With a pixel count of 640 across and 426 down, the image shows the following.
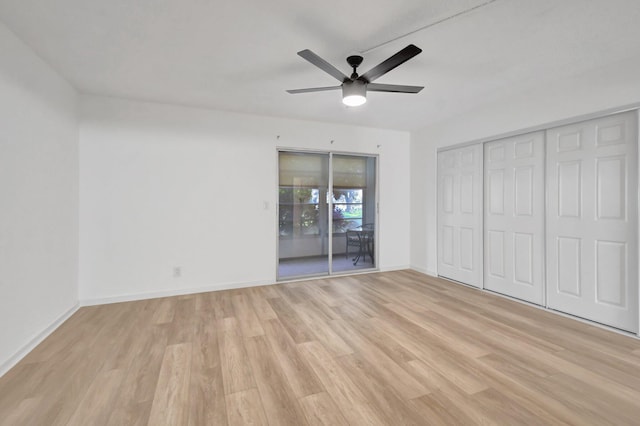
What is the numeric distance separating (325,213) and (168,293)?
2552 millimetres

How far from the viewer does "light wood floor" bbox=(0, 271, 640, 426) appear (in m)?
1.66

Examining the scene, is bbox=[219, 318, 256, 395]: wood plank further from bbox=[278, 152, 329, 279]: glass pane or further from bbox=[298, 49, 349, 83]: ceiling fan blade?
bbox=[298, 49, 349, 83]: ceiling fan blade

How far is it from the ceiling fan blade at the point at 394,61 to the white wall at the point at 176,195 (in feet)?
7.44

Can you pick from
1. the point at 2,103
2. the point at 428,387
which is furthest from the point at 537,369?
the point at 2,103

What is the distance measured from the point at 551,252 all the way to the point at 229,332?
11.9 ft

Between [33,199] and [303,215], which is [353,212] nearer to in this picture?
[303,215]

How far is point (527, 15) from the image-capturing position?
201cm

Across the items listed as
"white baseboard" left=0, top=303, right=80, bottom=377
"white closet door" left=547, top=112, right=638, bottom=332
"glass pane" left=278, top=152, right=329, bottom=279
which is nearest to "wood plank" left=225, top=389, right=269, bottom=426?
"white baseboard" left=0, top=303, right=80, bottom=377

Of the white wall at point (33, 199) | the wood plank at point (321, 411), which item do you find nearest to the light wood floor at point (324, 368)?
the wood plank at point (321, 411)

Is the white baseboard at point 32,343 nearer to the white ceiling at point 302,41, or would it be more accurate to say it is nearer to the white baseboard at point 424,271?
the white ceiling at point 302,41

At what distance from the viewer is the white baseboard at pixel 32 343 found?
209 cm

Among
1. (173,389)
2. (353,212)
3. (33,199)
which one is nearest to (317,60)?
(173,389)

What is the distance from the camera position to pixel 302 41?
2.31 meters

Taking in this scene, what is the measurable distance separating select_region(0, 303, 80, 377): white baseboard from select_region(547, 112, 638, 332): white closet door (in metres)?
5.10
